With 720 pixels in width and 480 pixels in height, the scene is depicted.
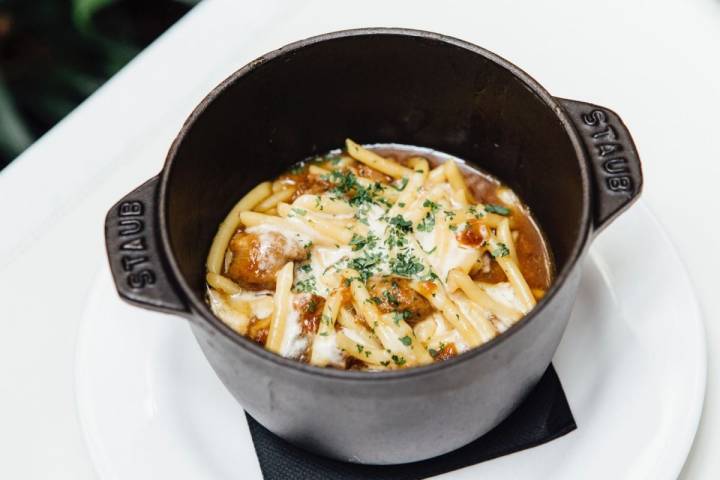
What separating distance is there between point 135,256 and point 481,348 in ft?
1.88

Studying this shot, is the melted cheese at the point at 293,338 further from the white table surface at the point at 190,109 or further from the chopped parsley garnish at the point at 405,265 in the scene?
the white table surface at the point at 190,109

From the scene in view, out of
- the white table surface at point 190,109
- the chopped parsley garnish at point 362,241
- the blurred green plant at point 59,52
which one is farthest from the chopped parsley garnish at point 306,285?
the blurred green plant at point 59,52

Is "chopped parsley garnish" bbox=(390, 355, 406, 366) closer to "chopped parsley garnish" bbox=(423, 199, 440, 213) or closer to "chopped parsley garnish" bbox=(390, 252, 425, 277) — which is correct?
"chopped parsley garnish" bbox=(390, 252, 425, 277)

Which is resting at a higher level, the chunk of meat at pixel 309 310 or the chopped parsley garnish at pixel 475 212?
the chopped parsley garnish at pixel 475 212

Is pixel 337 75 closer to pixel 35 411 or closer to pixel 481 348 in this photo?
pixel 481 348

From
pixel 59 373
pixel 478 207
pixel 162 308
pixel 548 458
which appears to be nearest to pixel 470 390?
pixel 548 458

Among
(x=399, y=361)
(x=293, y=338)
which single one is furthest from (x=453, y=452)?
(x=293, y=338)

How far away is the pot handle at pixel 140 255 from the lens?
51.8 inches

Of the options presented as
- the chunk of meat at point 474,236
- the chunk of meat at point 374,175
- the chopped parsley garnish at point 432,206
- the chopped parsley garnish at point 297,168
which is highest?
the chopped parsley garnish at point 297,168

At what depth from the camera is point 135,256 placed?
1.37 meters

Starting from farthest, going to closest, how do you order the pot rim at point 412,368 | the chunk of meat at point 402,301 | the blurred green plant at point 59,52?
the blurred green plant at point 59,52 < the chunk of meat at point 402,301 < the pot rim at point 412,368

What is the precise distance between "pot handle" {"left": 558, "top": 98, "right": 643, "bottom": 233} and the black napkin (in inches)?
16.8

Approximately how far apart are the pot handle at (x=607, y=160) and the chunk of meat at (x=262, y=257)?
63cm

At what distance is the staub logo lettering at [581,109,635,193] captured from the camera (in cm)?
140
